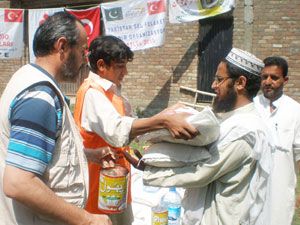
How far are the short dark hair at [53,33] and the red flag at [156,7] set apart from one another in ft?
24.2

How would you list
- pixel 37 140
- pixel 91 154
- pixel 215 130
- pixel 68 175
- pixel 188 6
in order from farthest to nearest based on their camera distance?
pixel 188 6, pixel 91 154, pixel 215 130, pixel 68 175, pixel 37 140

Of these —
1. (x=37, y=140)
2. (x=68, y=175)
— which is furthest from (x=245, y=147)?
(x=37, y=140)

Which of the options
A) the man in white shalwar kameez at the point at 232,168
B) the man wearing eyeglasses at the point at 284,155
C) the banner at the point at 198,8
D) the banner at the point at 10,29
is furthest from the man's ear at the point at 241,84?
the banner at the point at 10,29

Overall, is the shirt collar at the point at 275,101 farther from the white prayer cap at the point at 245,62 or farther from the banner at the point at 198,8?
the banner at the point at 198,8

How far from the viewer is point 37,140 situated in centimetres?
156

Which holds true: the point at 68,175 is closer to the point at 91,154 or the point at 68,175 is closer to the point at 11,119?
the point at 11,119

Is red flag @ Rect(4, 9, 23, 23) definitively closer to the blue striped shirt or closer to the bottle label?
the bottle label

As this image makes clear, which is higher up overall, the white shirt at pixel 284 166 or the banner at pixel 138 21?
the banner at pixel 138 21

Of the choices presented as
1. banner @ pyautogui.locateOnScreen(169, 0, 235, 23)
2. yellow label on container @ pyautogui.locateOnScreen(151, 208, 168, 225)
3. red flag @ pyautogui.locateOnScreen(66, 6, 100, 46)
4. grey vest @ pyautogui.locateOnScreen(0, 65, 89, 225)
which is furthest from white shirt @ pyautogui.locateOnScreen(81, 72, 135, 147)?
red flag @ pyautogui.locateOnScreen(66, 6, 100, 46)

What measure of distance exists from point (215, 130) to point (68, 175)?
701 millimetres

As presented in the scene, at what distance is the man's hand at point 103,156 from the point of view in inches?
101

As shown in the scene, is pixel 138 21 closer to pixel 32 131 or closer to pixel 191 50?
pixel 191 50

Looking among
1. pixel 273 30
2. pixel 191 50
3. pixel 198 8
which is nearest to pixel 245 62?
pixel 198 8

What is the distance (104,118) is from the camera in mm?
2330
